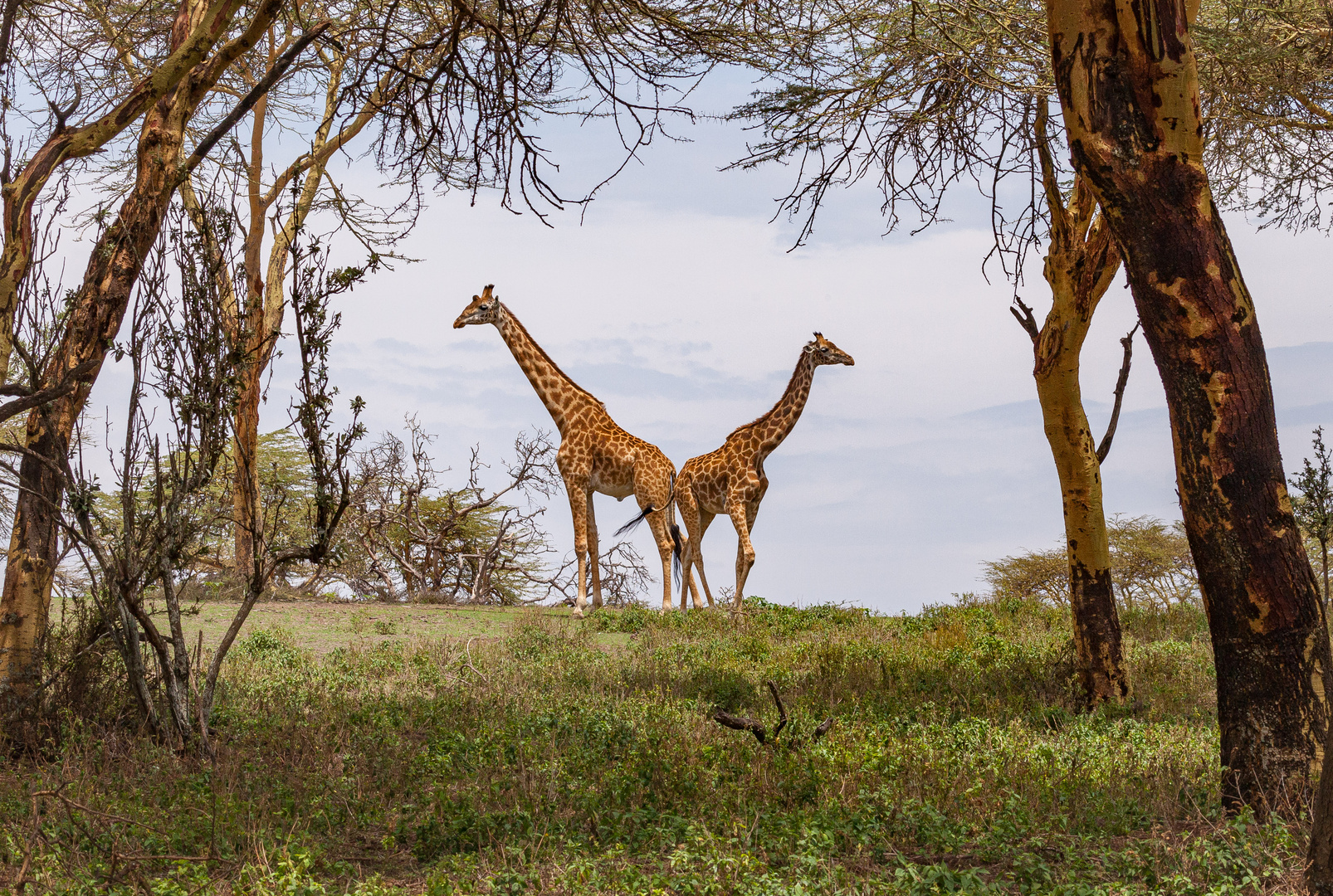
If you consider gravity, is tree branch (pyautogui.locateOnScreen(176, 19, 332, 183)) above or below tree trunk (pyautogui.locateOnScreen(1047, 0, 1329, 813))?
above

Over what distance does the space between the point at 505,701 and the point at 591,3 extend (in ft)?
16.7

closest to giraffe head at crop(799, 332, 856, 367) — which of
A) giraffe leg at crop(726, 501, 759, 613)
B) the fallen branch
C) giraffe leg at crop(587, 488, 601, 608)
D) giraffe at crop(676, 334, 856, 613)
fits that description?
giraffe at crop(676, 334, 856, 613)

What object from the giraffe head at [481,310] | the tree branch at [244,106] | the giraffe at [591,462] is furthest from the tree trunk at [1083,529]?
the giraffe head at [481,310]

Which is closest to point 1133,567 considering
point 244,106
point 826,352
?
point 826,352

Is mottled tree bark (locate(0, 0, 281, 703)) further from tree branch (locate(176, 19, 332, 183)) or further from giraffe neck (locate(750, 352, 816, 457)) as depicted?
giraffe neck (locate(750, 352, 816, 457))

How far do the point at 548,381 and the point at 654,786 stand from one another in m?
10.0

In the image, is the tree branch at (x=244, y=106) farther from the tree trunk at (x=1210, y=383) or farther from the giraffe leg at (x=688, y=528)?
the giraffe leg at (x=688, y=528)

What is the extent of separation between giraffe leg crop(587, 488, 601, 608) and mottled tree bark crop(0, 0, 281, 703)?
794 cm

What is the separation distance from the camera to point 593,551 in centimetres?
1459

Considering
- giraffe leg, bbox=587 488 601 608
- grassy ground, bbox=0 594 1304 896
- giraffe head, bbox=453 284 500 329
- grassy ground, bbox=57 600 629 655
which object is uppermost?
giraffe head, bbox=453 284 500 329

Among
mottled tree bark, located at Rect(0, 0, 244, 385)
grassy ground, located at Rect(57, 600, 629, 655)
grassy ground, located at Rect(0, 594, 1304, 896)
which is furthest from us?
grassy ground, located at Rect(57, 600, 629, 655)

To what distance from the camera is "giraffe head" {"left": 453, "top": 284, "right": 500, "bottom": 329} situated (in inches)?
569

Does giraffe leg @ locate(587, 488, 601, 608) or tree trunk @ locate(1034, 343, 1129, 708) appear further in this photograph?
giraffe leg @ locate(587, 488, 601, 608)

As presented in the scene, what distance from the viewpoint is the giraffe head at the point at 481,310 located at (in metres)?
14.5
